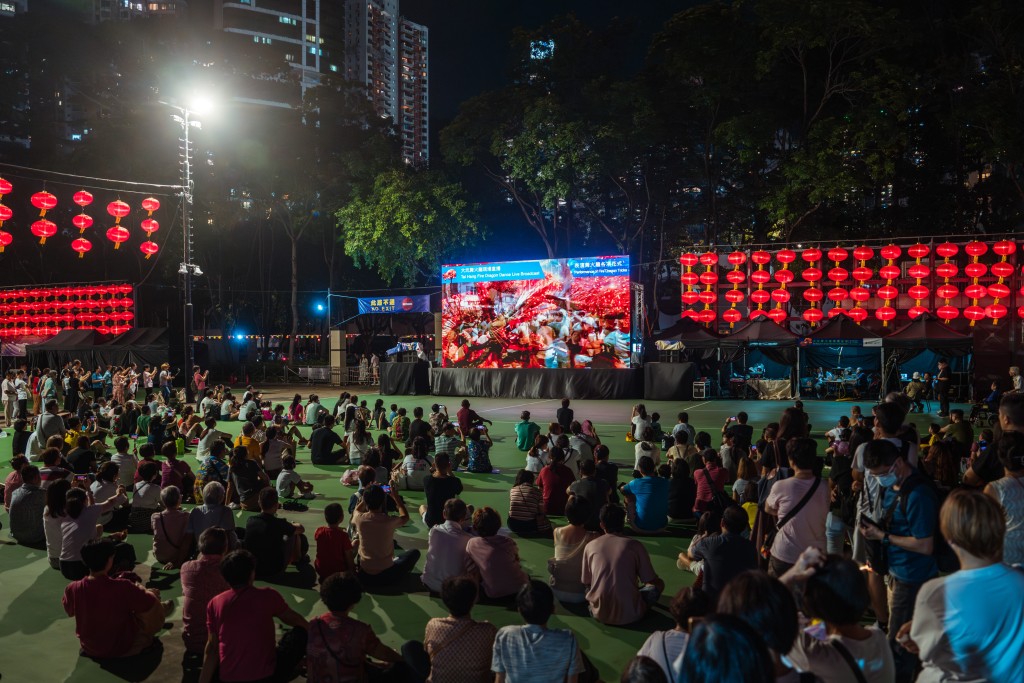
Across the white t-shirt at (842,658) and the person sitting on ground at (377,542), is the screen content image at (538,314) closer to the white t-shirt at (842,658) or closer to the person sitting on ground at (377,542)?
the person sitting on ground at (377,542)

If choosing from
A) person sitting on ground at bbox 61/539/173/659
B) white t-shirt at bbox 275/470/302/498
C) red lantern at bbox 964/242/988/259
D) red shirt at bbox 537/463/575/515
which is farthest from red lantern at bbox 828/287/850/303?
person sitting on ground at bbox 61/539/173/659

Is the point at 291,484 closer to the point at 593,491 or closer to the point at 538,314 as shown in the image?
the point at 593,491

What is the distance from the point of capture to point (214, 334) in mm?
43688

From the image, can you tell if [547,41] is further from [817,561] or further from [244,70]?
[817,561]

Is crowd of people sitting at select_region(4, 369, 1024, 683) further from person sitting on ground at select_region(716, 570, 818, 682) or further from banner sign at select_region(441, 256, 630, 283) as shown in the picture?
banner sign at select_region(441, 256, 630, 283)

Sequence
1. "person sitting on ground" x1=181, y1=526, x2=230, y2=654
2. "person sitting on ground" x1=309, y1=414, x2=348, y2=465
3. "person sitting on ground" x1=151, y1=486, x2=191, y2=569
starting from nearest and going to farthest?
"person sitting on ground" x1=181, y1=526, x2=230, y2=654
"person sitting on ground" x1=151, y1=486, x2=191, y2=569
"person sitting on ground" x1=309, y1=414, x2=348, y2=465

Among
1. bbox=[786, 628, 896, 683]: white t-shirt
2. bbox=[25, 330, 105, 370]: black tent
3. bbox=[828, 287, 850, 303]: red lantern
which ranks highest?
bbox=[828, 287, 850, 303]: red lantern

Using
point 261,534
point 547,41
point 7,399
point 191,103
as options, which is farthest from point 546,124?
point 261,534

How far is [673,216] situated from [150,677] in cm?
3417

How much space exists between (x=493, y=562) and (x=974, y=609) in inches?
161

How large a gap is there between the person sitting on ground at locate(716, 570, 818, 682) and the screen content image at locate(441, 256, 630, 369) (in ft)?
80.8

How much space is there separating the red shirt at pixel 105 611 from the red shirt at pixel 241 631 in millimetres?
1342

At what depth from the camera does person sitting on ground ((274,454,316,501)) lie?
35.1 feet

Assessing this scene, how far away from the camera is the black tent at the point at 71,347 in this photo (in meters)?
33.7
